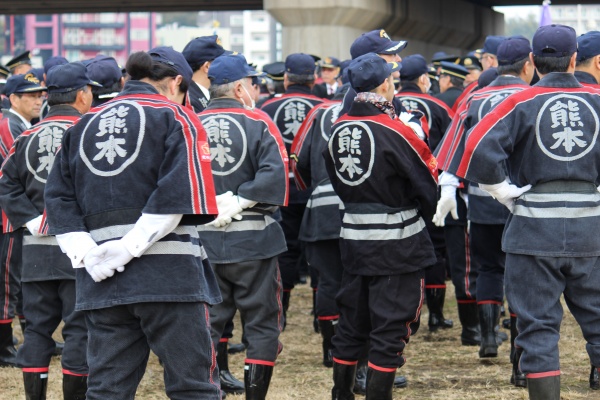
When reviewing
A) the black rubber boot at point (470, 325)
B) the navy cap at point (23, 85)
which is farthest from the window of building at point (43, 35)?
the black rubber boot at point (470, 325)

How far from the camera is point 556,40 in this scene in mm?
5559

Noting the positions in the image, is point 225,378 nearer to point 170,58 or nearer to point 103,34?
point 170,58

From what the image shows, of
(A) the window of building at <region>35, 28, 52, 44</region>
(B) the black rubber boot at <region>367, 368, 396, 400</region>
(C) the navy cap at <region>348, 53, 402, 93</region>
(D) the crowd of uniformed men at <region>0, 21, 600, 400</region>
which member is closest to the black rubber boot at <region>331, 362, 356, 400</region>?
(D) the crowd of uniformed men at <region>0, 21, 600, 400</region>

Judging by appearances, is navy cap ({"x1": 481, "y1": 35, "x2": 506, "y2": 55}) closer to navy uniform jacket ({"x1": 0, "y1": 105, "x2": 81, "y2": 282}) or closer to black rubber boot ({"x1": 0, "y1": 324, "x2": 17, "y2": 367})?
navy uniform jacket ({"x1": 0, "y1": 105, "x2": 81, "y2": 282})

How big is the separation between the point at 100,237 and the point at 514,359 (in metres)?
3.33

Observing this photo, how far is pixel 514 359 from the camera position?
7.03 m

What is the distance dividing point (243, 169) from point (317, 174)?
1.26 m

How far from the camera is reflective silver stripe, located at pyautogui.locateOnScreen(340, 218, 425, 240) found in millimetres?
6008

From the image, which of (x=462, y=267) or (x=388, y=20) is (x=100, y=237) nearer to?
(x=462, y=267)

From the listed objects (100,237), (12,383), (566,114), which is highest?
(566,114)

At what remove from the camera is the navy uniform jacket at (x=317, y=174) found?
754 cm

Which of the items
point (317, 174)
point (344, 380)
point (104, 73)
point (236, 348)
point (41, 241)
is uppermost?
point (104, 73)

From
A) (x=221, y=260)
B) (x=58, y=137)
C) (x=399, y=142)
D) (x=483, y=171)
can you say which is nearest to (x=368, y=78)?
(x=399, y=142)

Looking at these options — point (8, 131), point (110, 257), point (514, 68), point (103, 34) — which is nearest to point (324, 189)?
point (514, 68)
